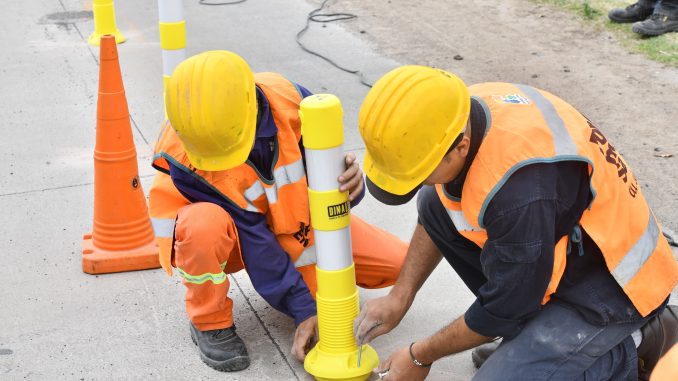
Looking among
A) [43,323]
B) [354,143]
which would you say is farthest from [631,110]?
[43,323]

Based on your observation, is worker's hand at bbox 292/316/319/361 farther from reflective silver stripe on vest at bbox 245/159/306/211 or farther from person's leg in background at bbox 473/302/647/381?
person's leg in background at bbox 473/302/647/381

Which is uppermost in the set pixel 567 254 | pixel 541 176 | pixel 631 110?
pixel 541 176

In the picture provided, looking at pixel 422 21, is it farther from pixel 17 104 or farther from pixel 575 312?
pixel 575 312

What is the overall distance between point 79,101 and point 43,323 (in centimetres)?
291

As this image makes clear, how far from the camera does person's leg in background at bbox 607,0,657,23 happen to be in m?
7.47

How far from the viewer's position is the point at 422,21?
8203 mm

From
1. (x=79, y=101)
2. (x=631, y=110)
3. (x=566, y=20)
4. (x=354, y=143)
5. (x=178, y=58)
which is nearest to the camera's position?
(x=178, y=58)

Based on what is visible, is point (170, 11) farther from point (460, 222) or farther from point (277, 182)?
point (460, 222)

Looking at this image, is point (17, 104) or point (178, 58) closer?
point (178, 58)

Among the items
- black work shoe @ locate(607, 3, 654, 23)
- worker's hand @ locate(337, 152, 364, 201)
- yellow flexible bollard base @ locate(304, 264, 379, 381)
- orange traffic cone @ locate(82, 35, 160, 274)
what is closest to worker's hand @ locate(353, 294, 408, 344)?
yellow flexible bollard base @ locate(304, 264, 379, 381)

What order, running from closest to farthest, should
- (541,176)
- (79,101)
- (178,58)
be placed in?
1. (541,176)
2. (178,58)
3. (79,101)

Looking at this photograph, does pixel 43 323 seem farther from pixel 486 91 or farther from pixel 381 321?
pixel 486 91

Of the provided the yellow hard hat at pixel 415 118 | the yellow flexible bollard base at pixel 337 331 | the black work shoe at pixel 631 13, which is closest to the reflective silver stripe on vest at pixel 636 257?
the yellow hard hat at pixel 415 118

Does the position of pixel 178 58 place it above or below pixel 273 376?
above
